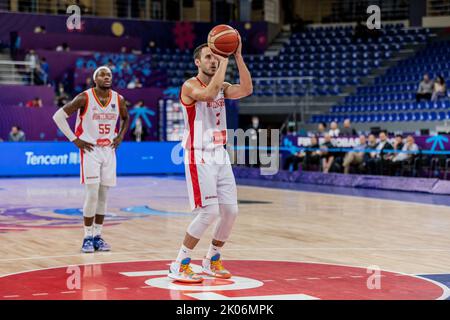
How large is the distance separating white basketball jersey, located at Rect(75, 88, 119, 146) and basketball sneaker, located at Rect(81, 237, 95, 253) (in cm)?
112

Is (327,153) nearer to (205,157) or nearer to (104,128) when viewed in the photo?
(104,128)

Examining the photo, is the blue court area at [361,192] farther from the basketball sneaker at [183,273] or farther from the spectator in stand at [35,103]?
the basketball sneaker at [183,273]

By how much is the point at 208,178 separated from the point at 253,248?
2747 mm

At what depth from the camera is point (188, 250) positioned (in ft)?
26.9

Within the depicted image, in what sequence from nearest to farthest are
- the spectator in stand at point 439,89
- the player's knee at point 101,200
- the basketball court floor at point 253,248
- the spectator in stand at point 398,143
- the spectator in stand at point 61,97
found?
the basketball court floor at point 253,248 → the player's knee at point 101,200 → the spectator in stand at point 398,143 → the spectator in stand at point 439,89 → the spectator in stand at point 61,97

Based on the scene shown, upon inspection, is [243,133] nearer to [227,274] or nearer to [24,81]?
[24,81]

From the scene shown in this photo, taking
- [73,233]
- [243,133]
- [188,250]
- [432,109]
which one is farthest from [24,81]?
[188,250]

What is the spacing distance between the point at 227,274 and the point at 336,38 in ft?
88.8

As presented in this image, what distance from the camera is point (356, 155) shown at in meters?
22.0

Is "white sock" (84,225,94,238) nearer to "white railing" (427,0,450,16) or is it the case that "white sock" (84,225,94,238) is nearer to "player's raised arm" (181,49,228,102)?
"player's raised arm" (181,49,228,102)

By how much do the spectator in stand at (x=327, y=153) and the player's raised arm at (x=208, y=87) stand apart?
1493cm

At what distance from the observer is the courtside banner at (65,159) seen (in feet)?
83.7

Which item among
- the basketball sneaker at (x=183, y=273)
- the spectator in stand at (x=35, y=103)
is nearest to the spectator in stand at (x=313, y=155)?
the spectator in stand at (x=35, y=103)

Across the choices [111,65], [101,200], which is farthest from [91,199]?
[111,65]
